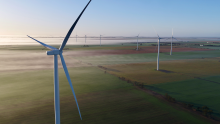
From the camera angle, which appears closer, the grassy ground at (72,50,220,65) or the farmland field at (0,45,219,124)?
the farmland field at (0,45,219,124)

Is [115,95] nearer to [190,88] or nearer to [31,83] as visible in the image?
[190,88]

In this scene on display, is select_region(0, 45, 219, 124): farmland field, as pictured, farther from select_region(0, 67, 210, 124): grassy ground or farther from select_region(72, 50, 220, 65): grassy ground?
select_region(72, 50, 220, 65): grassy ground

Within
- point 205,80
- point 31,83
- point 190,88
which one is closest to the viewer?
point 190,88

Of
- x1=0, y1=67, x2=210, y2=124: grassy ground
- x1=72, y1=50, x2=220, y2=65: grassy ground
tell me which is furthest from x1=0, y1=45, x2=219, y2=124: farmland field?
x1=72, y1=50, x2=220, y2=65: grassy ground

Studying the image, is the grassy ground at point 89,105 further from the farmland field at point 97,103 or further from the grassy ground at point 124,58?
the grassy ground at point 124,58

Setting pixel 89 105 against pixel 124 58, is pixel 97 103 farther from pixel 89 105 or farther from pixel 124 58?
pixel 124 58

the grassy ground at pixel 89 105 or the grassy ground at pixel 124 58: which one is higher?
the grassy ground at pixel 124 58

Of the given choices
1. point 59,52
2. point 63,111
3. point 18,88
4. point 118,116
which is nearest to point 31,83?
point 18,88

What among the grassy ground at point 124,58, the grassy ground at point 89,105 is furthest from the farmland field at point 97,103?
the grassy ground at point 124,58
